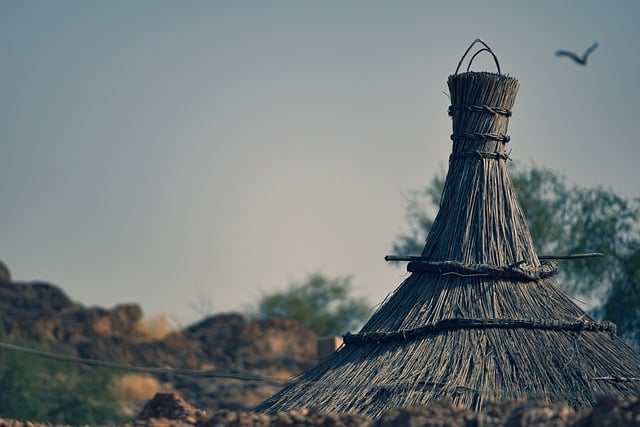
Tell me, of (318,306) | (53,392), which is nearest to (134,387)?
(53,392)

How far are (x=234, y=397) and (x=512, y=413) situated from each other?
78.4 feet

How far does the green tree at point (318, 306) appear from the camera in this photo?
51.3 m

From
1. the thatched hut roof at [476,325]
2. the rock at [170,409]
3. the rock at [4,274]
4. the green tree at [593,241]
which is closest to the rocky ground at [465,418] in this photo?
the rock at [170,409]

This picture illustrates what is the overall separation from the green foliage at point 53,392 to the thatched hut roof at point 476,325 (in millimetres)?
17103

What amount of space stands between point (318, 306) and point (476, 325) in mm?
43465

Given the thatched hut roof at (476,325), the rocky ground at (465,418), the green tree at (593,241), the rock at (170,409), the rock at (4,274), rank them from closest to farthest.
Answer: the rocky ground at (465,418) < the rock at (170,409) < the thatched hut roof at (476,325) < the green tree at (593,241) < the rock at (4,274)

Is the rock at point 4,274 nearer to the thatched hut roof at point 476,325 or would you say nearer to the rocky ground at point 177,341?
the rocky ground at point 177,341

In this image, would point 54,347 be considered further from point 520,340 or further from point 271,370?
point 520,340

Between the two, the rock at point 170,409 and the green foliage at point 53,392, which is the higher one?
the green foliage at point 53,392

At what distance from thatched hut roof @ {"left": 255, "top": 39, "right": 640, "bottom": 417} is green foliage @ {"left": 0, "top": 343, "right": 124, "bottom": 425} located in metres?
17.1

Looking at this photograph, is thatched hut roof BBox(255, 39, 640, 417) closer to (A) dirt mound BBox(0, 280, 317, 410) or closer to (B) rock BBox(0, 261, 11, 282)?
(A) dirt mound BBox(0, 280, 317, 410)

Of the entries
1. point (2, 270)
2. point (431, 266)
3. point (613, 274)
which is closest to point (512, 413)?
point (431, 266)

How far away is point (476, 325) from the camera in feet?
34.3

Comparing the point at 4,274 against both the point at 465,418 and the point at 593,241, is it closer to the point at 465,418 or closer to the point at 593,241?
the point at 593,241
